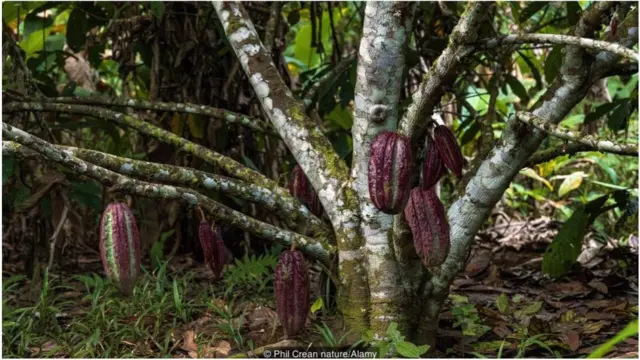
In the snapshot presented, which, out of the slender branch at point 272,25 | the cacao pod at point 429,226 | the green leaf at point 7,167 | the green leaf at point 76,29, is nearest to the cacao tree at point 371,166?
the cacao pod at point 429,226

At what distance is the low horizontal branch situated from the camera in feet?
7.65

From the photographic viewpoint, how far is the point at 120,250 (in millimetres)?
1928

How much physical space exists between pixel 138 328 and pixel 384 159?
128 cm

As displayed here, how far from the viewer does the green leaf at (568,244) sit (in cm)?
312

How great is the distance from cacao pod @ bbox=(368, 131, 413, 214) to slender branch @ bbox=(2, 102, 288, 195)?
641 mm

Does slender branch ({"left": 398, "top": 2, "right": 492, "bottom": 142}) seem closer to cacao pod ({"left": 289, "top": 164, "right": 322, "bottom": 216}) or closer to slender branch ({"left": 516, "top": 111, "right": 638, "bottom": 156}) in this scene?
slender branch ({"left": 516, "top": 111, "right": 638, "bottom": 156})

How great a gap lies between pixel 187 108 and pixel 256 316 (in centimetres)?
83

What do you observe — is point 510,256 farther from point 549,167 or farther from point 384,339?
point 384,339

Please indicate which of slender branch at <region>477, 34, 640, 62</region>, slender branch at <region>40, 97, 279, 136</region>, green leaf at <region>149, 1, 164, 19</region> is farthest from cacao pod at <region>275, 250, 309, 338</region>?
green leaf at <region>149, 1, 164, 19</region>

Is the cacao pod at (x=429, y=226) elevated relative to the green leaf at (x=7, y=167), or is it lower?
lower

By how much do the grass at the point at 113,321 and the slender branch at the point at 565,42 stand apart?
1170 millimetres

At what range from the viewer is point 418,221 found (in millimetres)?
2016

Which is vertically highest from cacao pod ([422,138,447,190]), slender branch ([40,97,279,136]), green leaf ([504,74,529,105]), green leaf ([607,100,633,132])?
green leaf ([504,74,529,105])

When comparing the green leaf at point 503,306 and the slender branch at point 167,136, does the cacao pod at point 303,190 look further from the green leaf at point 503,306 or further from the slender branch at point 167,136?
the green leaf at point 503,306
